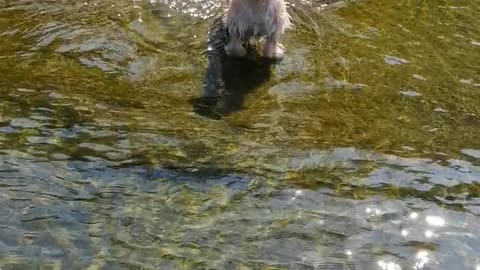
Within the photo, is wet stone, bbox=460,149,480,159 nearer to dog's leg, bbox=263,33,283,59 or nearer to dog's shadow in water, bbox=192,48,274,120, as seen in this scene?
dog's shadow in water, bbox=192,48,274,120

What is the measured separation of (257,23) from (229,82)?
2.06 feet

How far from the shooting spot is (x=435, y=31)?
7551 mm

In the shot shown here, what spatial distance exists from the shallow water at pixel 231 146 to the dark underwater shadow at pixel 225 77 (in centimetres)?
4

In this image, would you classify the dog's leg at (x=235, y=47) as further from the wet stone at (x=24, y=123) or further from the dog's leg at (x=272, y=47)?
the wet stone at (x=24, y=123)

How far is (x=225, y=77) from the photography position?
6.49m

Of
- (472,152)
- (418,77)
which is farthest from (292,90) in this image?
(472,152)

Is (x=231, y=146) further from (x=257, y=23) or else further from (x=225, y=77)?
(x=257, y=23)

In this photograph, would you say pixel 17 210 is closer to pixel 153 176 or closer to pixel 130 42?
pixel 153 176

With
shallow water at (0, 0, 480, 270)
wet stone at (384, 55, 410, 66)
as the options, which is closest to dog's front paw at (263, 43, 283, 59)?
shallow water at (0, 0, 480, 270)

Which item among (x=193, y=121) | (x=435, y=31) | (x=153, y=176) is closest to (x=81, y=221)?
(x=153, y=176)

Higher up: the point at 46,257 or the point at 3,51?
the point at 3,51

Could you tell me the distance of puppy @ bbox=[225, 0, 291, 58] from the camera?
6.54 metres

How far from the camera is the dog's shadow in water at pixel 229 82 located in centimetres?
591

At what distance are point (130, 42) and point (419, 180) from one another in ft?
10.0
